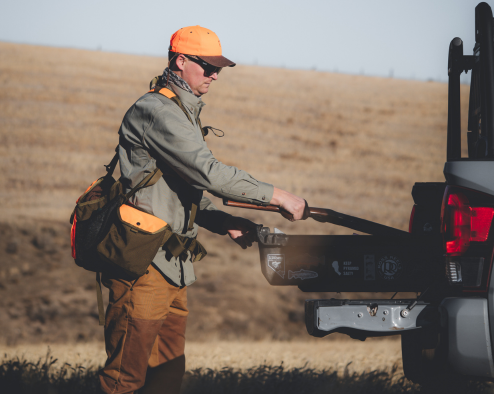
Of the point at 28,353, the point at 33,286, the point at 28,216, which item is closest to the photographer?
the point at 28,353

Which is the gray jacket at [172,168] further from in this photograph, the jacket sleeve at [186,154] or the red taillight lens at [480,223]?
the red taillight lens at [480,223]

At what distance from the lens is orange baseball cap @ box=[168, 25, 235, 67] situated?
2.98 meters

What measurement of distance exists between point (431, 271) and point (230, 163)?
15.2 m

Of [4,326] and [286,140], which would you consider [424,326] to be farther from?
[286,140]

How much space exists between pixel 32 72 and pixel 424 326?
91.9 ft

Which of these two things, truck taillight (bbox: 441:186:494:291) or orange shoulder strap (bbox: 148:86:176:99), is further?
A: orange shoulder strap (bbox: 148:86:176:99)

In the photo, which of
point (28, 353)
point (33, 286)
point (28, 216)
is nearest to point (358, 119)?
point (28, 216)

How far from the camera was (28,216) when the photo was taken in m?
11.1

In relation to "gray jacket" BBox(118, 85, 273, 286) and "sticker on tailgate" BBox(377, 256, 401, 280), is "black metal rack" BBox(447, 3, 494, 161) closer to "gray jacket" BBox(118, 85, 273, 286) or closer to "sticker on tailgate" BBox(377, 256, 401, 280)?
"sticker on tailgate" BBox(377, 256, 401, 280)

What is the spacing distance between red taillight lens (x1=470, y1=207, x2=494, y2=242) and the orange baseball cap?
1.48 metres

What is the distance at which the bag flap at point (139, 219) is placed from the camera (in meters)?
2.72

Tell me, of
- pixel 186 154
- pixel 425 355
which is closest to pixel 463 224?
pixel 425 355

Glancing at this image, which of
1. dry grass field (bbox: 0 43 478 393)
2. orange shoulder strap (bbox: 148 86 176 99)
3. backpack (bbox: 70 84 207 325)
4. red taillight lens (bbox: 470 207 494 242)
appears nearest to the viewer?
backpack (bbox: 70 84 207 325)

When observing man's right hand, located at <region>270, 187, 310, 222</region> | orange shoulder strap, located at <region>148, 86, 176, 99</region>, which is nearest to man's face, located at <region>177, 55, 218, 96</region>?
orange shoulder strap, located at <region>148, 86, 176, 99</region>
